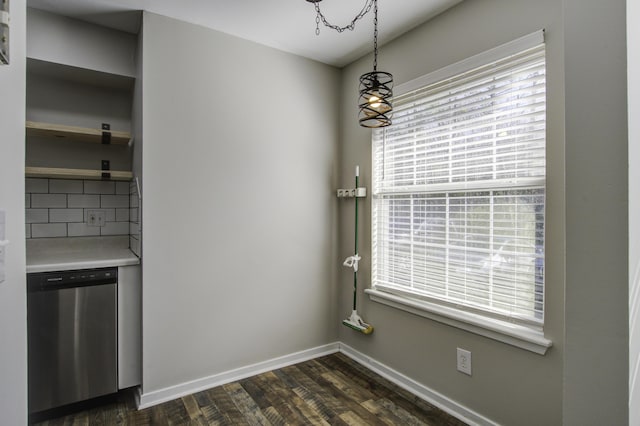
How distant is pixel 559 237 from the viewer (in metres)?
1.65

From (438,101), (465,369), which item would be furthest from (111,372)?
(438,101)

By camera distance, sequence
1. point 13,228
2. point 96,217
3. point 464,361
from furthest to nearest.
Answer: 1. point 96,217
2. point 464,361
3. point 13,228

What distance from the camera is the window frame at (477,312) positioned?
1.73m

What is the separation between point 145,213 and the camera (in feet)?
7.29

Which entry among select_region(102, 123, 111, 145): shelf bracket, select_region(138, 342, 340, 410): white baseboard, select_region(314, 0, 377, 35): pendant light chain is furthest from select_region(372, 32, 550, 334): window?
select_region(102, 123, 111, 145): shelf bracket

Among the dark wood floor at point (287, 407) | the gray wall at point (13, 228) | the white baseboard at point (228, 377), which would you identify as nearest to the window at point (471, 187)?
the dark wood floor at point (287, 407)

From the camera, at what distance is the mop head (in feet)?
8.87

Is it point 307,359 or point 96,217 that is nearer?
point 96,217

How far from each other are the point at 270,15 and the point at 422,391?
2.65m

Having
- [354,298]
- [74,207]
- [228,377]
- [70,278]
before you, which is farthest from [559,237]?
[74,207]

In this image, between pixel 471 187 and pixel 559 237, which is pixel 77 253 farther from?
pixel 559 237

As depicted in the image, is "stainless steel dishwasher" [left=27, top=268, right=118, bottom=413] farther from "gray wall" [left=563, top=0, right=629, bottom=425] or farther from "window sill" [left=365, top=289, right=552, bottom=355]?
"gray wall" [left=563, top=0, right=629, bottom=425]

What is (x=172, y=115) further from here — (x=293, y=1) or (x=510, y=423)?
(x=510, y=423)

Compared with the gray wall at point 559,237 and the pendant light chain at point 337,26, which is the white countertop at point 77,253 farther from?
the pendant light chain at point 337,26
